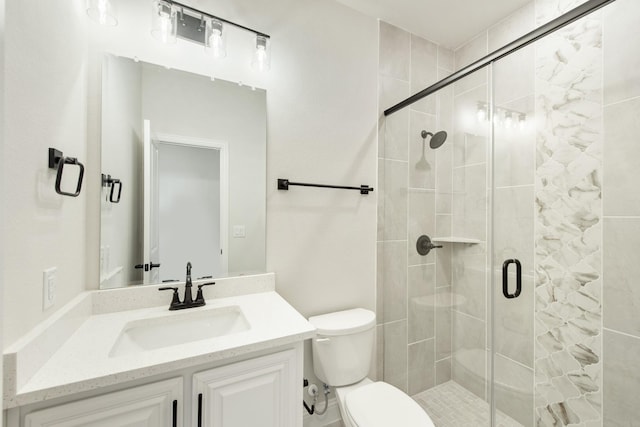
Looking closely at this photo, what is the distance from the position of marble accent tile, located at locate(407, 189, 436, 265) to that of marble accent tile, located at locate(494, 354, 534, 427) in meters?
0.60

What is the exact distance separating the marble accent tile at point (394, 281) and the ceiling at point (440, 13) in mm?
1471

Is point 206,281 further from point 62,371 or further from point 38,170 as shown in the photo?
point 38,170

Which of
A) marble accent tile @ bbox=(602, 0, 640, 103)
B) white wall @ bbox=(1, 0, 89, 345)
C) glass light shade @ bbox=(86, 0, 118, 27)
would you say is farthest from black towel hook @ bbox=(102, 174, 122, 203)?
marble accent tile @ bbox=(602, 0, 640, 103)

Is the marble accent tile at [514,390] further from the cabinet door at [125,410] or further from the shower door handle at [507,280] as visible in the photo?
the cabinet door at [125,410]

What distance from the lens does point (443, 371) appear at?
1.62m

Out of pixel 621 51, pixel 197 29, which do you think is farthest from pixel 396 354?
pixel 197 29

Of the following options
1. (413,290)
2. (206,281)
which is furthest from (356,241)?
(206,281)

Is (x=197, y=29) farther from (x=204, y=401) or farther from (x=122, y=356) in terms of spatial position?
(x=204, y=401)

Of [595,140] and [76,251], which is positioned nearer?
[76,251]

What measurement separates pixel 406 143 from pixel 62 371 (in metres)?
1.80

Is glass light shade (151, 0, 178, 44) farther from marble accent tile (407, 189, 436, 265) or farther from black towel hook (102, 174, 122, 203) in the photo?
marble accent tile (407, 189, 436, 265)

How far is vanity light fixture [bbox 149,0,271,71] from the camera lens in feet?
3.98

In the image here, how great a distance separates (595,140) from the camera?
1253mm

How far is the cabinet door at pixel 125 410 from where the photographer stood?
683 millimetres
